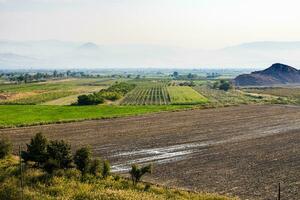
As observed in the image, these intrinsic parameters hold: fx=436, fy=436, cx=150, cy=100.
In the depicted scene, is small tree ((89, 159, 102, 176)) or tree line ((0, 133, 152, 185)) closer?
tree line ((0, 133, 152, 185))

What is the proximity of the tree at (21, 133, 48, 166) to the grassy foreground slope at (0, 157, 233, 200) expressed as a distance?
1015 mm

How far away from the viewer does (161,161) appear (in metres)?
33.4

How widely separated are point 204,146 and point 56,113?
102 ft

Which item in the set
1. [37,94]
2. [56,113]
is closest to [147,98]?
[37,94]

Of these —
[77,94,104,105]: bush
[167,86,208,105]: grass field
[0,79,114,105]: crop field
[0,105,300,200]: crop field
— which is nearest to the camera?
[0,105,300,200]: crop field

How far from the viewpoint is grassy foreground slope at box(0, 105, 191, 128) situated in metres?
55.1

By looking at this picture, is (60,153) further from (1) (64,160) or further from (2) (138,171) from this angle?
(2) (138,171)

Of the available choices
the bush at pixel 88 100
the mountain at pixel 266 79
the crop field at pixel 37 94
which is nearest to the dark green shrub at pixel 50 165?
the bush at pixel 88 100

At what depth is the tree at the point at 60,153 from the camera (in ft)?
87.5

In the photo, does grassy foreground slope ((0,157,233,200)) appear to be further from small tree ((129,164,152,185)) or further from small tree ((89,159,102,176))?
small tree ((89,159,102,176))

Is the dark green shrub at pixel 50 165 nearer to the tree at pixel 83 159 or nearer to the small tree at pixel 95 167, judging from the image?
the tree at pixel 83 159

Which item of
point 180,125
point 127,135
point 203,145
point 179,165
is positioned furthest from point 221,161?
point 180,125

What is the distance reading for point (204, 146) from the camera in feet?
129

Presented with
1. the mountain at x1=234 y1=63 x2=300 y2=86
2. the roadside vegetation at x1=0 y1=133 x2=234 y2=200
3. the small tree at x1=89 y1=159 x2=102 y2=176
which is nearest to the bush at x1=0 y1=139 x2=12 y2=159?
the roadside vegetation at x1=0 y1=133 x2=234 y2=200
